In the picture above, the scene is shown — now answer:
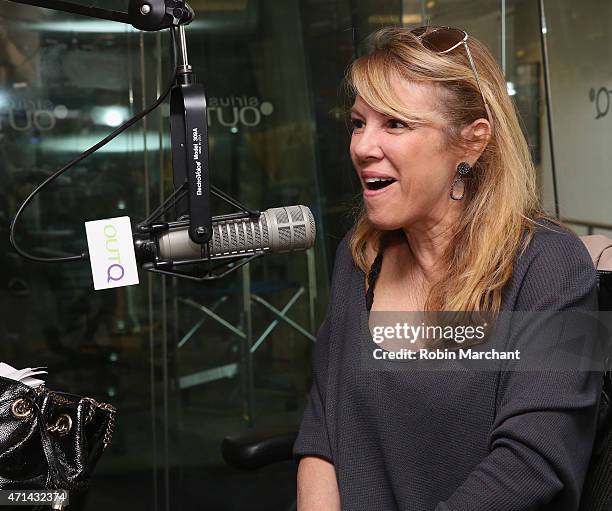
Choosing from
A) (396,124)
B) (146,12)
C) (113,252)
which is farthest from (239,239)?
(396,124)

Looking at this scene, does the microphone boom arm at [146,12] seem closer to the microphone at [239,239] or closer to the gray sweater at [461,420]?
the microphone at [239,239]

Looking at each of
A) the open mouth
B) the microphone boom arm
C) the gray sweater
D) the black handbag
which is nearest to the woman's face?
the open mouth

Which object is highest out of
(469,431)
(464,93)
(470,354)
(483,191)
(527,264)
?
(464,93)

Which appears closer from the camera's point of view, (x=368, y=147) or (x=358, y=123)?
(x=368, y=147)

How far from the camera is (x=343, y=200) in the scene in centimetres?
337

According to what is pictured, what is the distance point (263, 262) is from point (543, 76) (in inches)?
51.5

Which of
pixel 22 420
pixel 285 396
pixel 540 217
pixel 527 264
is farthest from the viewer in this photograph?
pixel 285 396

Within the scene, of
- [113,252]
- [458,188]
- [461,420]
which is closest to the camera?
[113,252]

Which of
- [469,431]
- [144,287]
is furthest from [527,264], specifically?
[144,287]

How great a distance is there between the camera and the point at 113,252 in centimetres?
124

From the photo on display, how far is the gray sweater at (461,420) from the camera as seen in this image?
57.1 inches

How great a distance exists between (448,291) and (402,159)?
26 cm

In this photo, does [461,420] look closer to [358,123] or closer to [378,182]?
[378,182]

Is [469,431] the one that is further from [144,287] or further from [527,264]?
[144,287]
